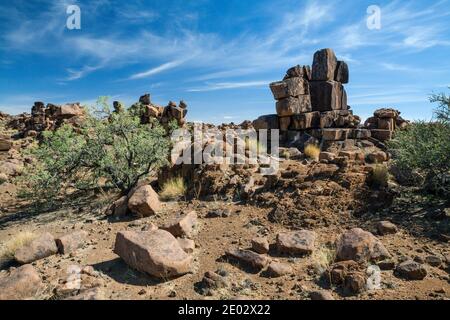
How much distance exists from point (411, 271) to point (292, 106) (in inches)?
655

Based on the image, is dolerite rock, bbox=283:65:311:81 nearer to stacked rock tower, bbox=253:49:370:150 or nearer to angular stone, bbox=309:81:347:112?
stacked rock tower, bbox=253:49:370:150

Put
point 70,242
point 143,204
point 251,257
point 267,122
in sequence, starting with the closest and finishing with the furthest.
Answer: point 251,257
point 70,242
point 143,204
point 267,122

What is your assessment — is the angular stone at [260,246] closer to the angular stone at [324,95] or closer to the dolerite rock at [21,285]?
the dolerite rock at [21,285]

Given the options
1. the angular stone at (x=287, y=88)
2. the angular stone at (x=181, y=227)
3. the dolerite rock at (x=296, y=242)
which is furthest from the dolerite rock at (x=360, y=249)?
the angular stone at (x=287, y=88)

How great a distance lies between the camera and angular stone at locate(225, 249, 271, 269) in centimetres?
555

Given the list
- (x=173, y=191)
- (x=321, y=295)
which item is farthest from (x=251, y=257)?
A: (x=173, y=191)

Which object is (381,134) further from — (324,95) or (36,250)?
(36,250)

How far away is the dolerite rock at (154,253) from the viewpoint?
529cm

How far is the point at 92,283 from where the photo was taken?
17.0 feet

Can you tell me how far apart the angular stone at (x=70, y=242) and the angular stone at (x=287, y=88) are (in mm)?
16380

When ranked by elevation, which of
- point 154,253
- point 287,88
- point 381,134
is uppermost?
point 287,88

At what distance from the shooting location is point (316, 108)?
22688mm

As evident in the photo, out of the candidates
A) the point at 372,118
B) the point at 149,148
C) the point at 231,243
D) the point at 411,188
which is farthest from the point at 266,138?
the point at 231,243
